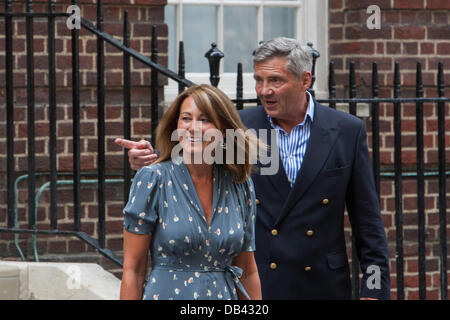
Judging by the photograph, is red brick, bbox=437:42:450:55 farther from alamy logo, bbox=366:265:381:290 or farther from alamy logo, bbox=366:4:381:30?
alamy logo, bbox=366:265:381:290

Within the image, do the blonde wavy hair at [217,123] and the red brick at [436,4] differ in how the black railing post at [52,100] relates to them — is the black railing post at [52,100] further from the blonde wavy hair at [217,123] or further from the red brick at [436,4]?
the red brick at [436,4]

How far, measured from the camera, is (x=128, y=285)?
320 cm

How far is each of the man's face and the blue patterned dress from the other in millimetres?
810

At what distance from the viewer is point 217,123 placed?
10.8 ft

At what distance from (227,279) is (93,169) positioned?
332 centimetres

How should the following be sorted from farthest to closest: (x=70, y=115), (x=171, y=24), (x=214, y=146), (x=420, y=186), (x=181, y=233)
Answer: (x=171, y=24)
(x=70, y=115)
(x=420, y=186)
(x=214, y=146)
(x=181, y=233)

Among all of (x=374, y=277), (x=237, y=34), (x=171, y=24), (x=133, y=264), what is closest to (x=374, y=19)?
(x=237, y=34)

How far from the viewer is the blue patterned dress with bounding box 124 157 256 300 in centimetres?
321

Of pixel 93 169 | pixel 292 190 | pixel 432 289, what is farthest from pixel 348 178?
pixel 432 289

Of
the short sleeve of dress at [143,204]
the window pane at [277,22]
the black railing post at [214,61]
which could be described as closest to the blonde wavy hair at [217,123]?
the short sleeve of dress at [143,204]

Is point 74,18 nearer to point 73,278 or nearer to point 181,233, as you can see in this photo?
point 73,278

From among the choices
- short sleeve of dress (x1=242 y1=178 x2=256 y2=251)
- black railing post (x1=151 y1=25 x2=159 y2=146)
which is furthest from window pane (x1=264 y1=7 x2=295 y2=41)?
short sleeve of dress (x1=242 y1=178 x2=256 y2=251)

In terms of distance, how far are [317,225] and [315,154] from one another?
0.30 metres

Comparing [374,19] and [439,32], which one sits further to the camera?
[439,32]
